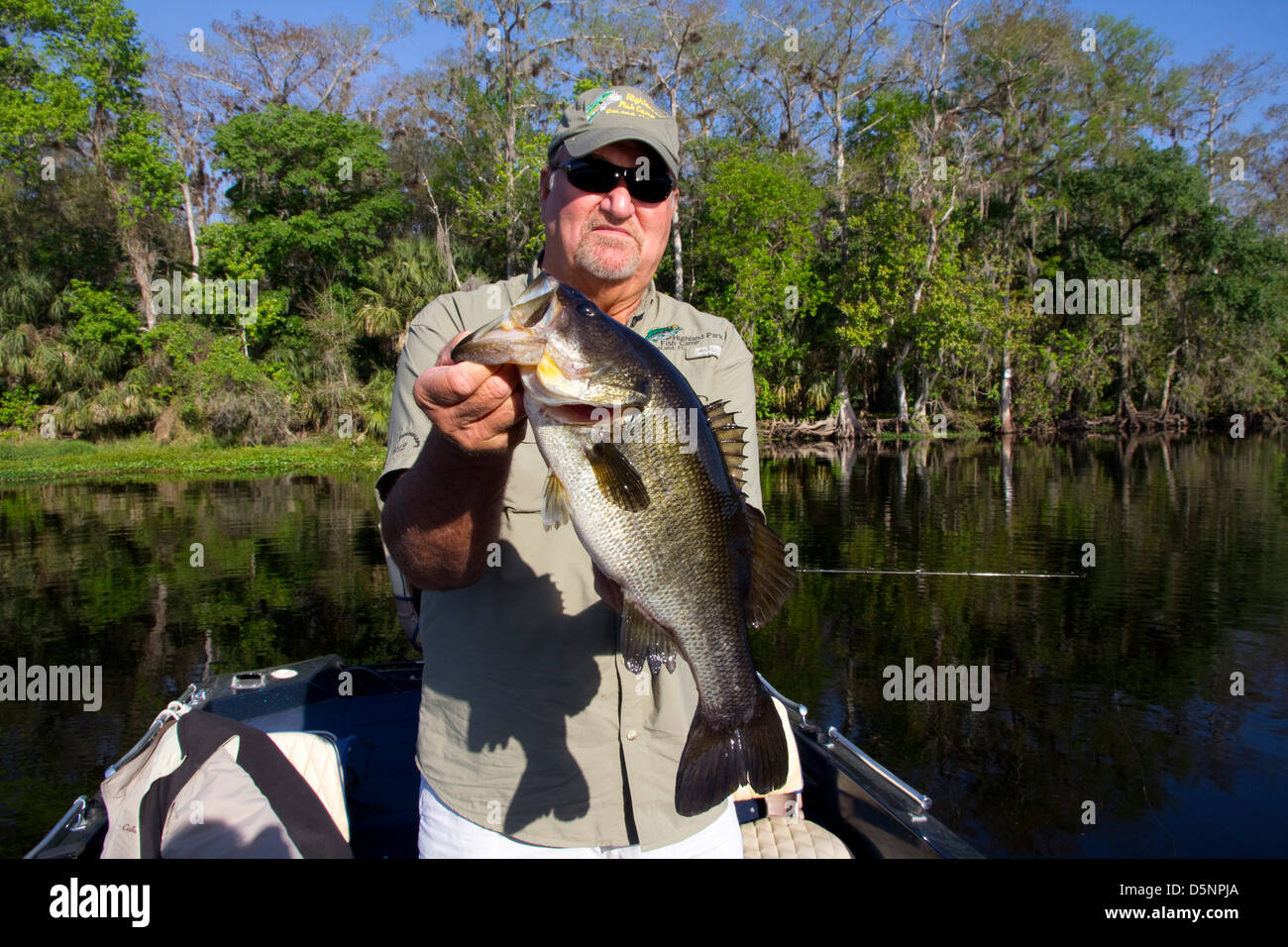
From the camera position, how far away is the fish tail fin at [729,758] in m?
2.21

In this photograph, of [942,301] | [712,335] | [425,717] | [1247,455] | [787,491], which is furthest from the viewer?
[942,301]

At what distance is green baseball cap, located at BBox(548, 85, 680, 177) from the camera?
267cm

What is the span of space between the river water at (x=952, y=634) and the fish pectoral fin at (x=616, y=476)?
5586 mm

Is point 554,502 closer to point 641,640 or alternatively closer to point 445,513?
point 445,513

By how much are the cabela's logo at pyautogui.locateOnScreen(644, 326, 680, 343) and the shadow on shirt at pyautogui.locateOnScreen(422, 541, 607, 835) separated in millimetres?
913

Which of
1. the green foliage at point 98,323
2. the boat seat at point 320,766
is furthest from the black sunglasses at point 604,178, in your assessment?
the green foliage at point 98,323

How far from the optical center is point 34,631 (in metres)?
11.3

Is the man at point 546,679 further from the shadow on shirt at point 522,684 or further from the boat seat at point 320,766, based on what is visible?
the boat seat at point 320,766

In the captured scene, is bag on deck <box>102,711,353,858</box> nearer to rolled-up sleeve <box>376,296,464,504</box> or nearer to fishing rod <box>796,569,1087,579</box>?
rolled-up sleeve <box>376,296,464,504</box>

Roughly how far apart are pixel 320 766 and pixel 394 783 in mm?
702

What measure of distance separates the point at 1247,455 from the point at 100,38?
4766 cm

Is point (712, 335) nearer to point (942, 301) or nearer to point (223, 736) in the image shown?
point (223, 736)

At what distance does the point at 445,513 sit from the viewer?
2119 mm
